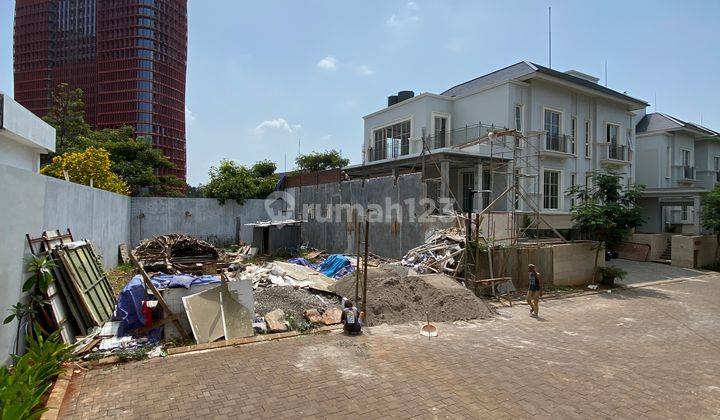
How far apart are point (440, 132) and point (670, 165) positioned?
17.6 meters

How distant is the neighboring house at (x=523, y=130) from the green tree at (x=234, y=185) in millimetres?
6462

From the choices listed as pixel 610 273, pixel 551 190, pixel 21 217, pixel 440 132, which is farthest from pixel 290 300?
pixel 551 190

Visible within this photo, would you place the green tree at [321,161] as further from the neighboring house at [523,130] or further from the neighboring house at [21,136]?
the neighboring house at [21,136]

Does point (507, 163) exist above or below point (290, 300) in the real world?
above

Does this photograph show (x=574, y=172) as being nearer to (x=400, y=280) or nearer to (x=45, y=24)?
(x=400, y=280)

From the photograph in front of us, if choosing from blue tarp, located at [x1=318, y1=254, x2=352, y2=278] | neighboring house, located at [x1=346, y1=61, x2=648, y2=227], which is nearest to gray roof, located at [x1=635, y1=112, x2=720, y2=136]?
neighboring house, located at [x1=346, y1=61, x2=648, y2=227]

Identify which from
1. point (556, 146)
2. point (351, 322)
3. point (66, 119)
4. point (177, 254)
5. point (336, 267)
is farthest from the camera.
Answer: point (66, 119)

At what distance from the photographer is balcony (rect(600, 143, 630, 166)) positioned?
74.0 ft

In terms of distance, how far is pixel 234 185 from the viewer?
907 inches

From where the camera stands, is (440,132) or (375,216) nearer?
(375,216)

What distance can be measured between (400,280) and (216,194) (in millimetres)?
16247

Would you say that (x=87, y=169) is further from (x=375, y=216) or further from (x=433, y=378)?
(x=433, y=378)

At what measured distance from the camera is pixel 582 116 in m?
22.0

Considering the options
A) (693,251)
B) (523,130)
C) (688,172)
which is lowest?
(693,251)
